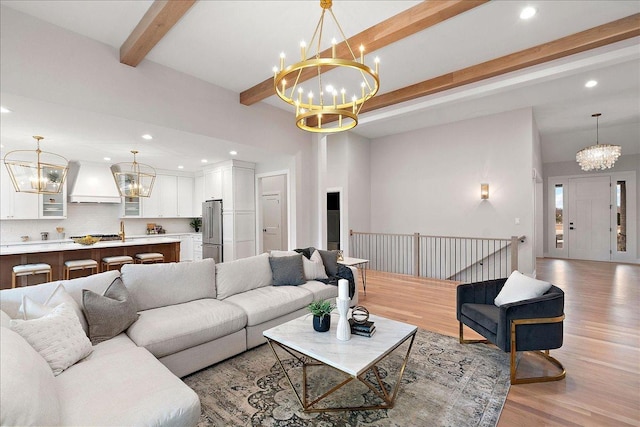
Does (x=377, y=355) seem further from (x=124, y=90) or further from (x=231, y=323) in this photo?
(x=124, y=90)

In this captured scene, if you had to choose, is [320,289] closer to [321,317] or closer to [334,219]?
[321,317]

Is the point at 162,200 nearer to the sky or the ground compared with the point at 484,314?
nearer to the sky

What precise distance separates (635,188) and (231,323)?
33.6 feet

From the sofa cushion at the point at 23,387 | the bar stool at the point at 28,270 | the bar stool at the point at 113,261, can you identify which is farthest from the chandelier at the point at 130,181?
the sofa cushion at the point at 23,387

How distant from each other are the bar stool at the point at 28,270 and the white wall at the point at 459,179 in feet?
20.8

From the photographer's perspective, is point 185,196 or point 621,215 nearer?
point 621,215

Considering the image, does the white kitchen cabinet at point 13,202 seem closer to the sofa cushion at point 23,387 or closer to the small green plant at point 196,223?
the small green plant at point 196,223

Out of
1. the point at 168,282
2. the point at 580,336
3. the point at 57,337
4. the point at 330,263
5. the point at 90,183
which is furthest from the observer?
the point at 90,183

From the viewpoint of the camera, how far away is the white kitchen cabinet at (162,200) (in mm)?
7242

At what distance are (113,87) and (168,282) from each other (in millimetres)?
2253

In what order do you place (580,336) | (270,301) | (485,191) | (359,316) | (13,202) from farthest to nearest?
(485,191)
(13,202)
(580,336)
(270,301)
(359,316)

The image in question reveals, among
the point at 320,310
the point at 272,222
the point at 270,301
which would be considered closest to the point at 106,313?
the point at 270,301

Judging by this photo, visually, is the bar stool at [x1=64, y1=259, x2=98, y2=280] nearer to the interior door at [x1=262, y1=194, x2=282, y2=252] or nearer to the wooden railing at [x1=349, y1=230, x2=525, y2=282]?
the interior door at [x1=262, y1=194, x2=282, y2=252]

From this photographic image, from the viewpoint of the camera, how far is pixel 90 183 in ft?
20.7
